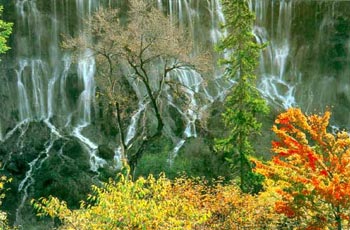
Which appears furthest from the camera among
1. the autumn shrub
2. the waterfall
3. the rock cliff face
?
the waterfall

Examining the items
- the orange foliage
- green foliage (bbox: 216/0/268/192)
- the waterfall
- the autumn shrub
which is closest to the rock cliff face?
the waterfall

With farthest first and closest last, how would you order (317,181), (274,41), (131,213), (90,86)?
(274,41), (90,86), (317,181), (131,213)

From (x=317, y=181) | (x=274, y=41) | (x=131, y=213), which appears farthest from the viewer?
(x=274, y=41)

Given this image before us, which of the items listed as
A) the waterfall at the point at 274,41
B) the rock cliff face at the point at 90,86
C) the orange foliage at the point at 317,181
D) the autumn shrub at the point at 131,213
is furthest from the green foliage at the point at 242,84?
the waterfall at the point at 274,41

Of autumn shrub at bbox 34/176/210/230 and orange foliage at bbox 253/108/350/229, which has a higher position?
autumn shrub at bbox 34/176/210/230

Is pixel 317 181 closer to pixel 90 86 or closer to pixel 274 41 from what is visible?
pixel 90 86

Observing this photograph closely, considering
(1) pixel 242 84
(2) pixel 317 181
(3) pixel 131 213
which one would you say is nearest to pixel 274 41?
(1) pixel 242 84

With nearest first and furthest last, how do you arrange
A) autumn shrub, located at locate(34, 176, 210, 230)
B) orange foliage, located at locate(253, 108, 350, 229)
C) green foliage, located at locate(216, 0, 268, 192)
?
autumn shrub, located at locate(34, 176, 210, 230) → orange foliage, located at locate(253, 108, 350, 229) → green foliage, located at locate(216, 0, 268, 192)

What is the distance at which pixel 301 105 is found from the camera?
35250 millimetres

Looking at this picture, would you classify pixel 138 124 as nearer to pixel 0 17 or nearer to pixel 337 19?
pixel 0 17

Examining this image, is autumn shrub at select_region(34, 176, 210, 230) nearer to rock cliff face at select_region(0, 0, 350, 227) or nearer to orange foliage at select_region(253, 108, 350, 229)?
orange foliage at select_region(253, 108, 350, 229)

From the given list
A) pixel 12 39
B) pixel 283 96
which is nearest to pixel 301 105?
pixel 283 96

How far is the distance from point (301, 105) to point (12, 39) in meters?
19.9

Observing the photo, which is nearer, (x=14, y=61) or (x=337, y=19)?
(x=14, y=61)
